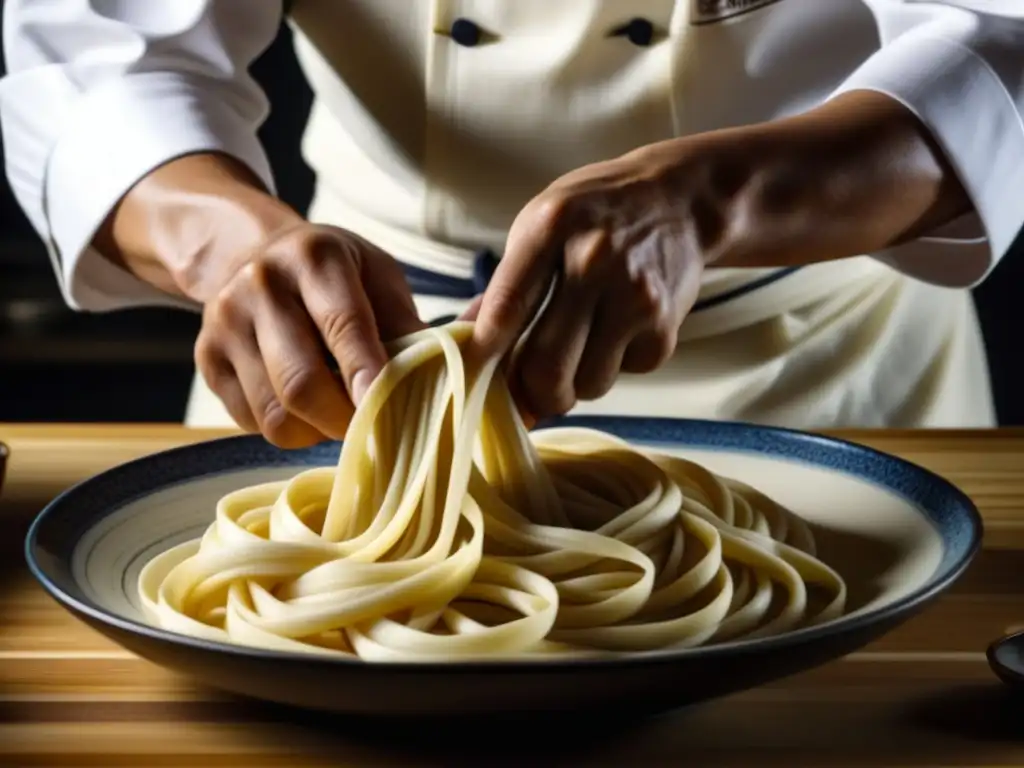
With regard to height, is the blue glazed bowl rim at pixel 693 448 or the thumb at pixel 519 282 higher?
the thumb at pixel 519 282

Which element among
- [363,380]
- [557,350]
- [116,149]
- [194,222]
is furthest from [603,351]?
[116,149]

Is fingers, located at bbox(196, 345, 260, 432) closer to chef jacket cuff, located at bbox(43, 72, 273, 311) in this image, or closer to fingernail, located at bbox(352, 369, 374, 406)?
fingernail, located at bbox(352, 369, 374, 406)

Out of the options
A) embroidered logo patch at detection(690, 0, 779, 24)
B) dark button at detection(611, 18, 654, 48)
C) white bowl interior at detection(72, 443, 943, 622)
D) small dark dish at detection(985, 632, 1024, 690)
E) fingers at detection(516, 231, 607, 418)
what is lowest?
white bowl interior at detection(72, 443, 943, 622)

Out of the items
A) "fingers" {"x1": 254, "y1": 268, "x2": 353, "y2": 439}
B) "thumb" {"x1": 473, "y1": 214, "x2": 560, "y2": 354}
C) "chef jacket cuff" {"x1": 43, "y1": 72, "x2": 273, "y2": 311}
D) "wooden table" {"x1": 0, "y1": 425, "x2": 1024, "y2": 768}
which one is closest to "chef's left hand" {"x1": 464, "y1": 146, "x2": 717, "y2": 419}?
"thumb" {"x1": 473, "y1": 214, "x2": 560, "y2": 354}

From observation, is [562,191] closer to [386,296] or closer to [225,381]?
[386,296]

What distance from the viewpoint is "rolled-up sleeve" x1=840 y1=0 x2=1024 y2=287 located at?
1220 millimetres

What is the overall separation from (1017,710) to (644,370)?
332 millimetres

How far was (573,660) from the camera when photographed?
0.68 meters

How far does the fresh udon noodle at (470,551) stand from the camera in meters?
0.84

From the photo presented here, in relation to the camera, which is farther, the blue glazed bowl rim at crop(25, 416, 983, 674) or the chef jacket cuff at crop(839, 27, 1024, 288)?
the chef jacket cuff at crop(839, 27, 1024, 288)

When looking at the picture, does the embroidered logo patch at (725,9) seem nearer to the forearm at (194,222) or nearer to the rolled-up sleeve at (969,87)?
the rolled-up sleeve at (969,87)

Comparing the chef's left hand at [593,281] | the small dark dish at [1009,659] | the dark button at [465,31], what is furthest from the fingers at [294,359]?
the dark button at [465,31]

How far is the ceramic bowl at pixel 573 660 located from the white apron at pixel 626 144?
33 centimetres

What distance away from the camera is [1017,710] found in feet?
2.62
